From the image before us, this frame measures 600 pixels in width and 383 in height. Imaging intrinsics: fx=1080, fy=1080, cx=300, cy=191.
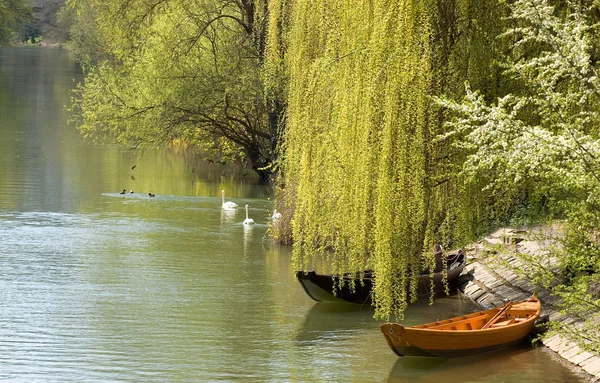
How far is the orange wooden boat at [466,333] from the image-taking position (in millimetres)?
14445

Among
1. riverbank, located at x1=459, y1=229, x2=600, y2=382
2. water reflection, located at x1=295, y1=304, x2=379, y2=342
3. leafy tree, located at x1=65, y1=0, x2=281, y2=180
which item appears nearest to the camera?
riverbank, located at x1=459, y1=229, x2=600, y2=382

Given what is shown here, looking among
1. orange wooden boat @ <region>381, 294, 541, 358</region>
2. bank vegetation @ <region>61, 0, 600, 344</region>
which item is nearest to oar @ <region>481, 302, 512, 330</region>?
orange wooden boat @ <region>381, 294, 541, 358</region>

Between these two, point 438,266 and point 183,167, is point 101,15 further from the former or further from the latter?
point 438,266

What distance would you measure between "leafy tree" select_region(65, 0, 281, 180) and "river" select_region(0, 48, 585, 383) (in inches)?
79.9

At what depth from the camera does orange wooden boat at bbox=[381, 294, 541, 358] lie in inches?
569

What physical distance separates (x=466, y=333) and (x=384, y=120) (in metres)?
3.36

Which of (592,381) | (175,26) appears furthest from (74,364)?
(175,26)

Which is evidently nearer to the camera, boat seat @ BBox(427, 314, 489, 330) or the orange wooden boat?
the orange wooden boat

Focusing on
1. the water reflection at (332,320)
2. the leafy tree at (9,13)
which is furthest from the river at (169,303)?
the leafy tree at (9,13)

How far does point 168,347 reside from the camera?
15.6m

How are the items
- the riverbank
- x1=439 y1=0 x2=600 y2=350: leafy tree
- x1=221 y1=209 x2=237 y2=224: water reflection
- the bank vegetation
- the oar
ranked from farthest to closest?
x1=221 y1=209 x2=237 y2=224: water reflection → the oar → the riverbank → the bank vegetation → x1=439 y1=0 x2=600 y2=350: leafy tree

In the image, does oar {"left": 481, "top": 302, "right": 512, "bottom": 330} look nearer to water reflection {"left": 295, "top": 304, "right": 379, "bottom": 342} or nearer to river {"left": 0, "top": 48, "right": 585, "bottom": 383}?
river {"left": 0, "top": 48, "right": 585, "bottom": 383}

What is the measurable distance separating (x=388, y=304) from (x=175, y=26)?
19.9 meters

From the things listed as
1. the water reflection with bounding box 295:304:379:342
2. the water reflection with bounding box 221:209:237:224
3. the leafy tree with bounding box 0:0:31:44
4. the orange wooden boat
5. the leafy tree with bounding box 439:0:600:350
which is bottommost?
the water reflection with bounding box 295:304:379:342
